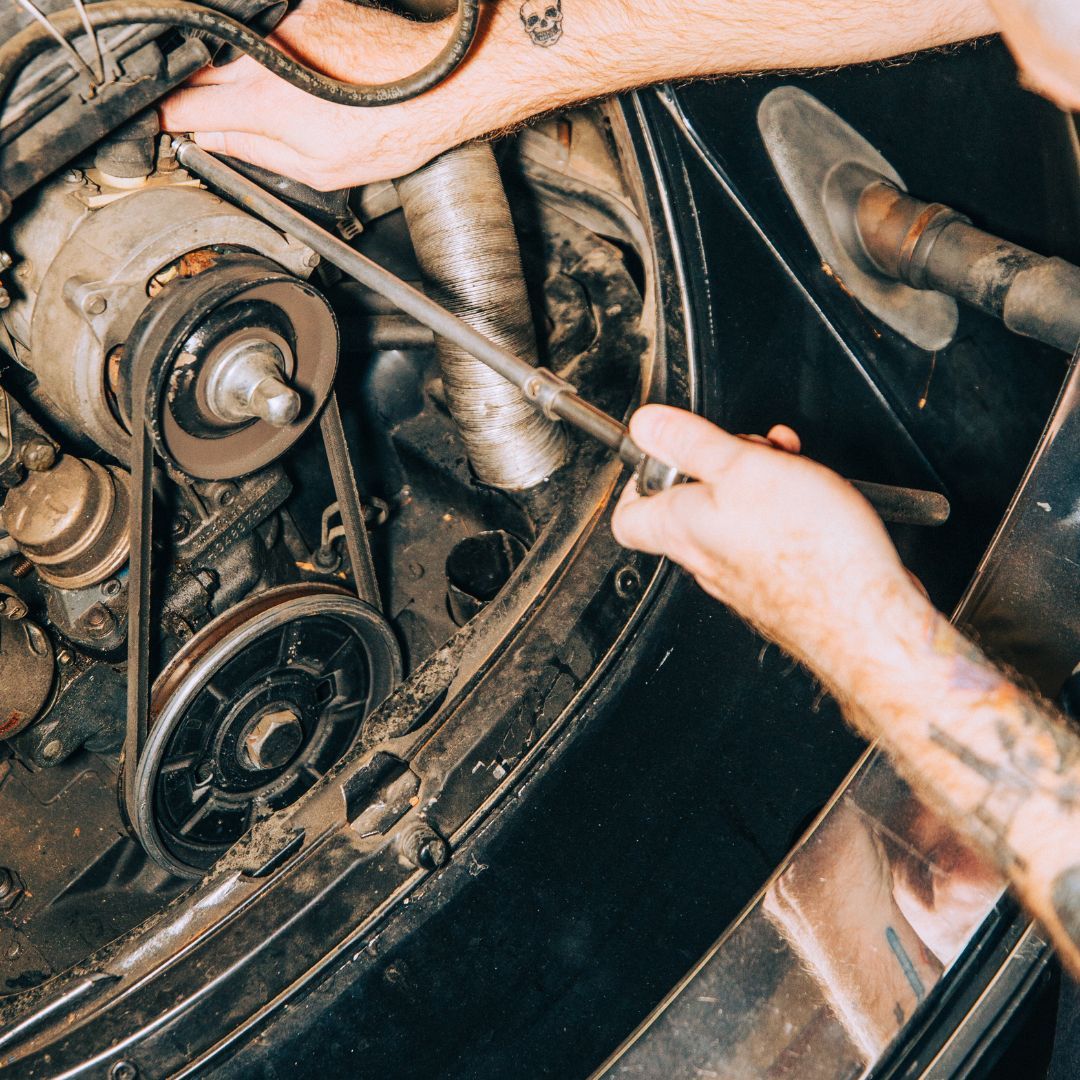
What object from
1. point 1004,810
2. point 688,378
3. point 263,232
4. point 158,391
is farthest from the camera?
point 688,378

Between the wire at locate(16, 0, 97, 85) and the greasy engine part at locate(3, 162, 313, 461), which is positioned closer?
the wire at locate(16, 0, 97, 85)

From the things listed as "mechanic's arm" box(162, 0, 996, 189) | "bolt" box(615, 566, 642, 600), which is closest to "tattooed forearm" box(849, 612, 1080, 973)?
"bolt" box(615, 566, 642, 600)

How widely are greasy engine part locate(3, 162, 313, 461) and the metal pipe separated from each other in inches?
31.9

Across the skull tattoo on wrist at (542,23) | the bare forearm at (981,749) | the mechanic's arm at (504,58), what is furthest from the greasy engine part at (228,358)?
the bare forearm at (981,749)

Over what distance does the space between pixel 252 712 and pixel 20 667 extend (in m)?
0.27

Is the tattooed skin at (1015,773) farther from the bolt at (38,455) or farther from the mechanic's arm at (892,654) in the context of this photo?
the bolt at (38,455)

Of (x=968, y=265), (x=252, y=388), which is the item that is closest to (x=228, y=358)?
(x=252, y=388)

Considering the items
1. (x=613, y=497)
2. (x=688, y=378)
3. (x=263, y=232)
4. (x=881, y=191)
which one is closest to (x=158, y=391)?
(x=263, y=232)

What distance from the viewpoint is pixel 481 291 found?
1.27 metres

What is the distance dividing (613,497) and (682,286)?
0.31m

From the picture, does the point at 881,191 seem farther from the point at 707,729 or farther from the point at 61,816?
the point at 61,816

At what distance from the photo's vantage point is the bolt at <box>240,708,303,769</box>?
119 cm

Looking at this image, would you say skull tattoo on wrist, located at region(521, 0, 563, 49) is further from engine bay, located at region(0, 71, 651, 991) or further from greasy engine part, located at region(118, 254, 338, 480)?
greasy engine part, located at region(118, 254, 338, 480)

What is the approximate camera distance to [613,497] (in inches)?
44.6
